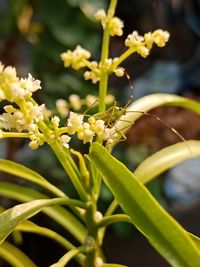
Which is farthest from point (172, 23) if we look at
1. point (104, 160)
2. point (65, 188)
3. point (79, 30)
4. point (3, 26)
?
point (104, 160)

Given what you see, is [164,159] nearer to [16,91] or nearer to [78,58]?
[78,58]

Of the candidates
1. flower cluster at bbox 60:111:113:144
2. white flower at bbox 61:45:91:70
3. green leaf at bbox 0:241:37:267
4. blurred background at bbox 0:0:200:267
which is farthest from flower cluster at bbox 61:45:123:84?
blurred background at bbox 0:0:200:267

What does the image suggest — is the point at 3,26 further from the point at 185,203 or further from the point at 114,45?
the point at 185,203

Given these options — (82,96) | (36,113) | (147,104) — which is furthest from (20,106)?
(82,96)

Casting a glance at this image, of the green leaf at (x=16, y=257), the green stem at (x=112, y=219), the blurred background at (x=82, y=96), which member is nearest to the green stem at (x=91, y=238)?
the green stem at (x=112, y=219)

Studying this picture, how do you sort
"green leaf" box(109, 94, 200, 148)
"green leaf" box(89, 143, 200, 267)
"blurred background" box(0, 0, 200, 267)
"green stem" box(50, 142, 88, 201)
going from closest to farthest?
"green leaf" box(89, 143, 200, 267)
"green stem" box(50, 142, 88, 201)
"green leaf" box(109, 94, 200, 148)
"blurred background" box(0, 0, 200, 267)

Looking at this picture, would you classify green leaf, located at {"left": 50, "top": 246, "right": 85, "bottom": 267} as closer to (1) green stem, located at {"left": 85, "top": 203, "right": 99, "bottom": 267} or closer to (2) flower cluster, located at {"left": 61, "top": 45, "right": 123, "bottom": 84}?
(1) green stem, located at {"left": 85, "top": 203, "right": 99, "bottom": 267}

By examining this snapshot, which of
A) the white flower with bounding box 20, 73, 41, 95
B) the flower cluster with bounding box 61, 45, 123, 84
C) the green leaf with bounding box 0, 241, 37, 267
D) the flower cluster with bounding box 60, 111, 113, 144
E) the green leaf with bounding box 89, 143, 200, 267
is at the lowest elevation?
the green leaf with bounding box 89, 143, 200, 267
